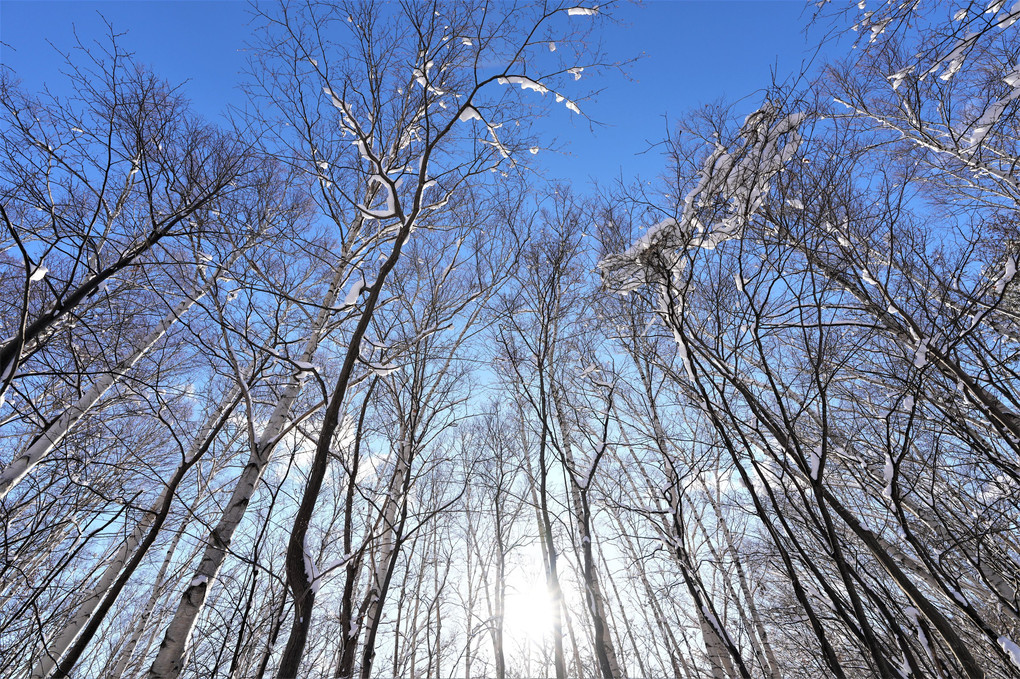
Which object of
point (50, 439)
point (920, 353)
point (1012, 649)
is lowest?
point (1012, 649)

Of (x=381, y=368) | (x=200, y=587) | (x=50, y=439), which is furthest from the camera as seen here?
(x=50, y=439)

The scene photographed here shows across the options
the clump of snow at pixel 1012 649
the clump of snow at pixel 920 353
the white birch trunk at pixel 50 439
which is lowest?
the clump of snow at pixel 1012 649

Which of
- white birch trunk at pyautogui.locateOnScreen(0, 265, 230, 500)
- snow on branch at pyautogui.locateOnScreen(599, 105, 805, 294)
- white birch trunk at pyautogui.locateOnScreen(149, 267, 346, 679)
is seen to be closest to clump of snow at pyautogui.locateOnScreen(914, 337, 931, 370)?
snow on branch at pyautogui.locateOnScreen(599, 105, 805, 294)

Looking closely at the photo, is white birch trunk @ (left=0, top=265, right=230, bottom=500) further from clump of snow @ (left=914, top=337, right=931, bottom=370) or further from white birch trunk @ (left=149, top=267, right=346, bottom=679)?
clump of snow @ (left=914, top=337, right=931, bottom=370)

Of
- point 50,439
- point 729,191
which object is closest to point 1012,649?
point 729,191

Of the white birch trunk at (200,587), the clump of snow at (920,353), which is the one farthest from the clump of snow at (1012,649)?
the white birch trunk at (200,587)

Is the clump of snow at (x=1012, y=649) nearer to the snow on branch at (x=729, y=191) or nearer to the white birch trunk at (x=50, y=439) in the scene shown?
the snow on branch at (x=729, y=191)

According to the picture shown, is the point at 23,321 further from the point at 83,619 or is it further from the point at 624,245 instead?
the point at 83,619

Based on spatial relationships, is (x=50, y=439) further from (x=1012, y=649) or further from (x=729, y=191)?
(x=1012, y=649)

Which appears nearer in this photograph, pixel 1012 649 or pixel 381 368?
pixel 1012 649

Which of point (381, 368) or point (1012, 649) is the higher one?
point (381, 368)

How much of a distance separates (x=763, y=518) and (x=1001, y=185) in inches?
288

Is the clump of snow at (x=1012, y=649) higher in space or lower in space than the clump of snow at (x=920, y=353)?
lower

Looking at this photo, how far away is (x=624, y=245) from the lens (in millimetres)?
3887
